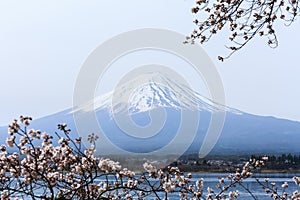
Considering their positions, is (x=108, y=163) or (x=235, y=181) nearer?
(x=108, y=163)

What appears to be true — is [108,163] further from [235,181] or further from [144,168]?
[235,181]

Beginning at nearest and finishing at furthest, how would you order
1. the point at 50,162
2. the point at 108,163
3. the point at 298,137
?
the point at 108,163 → the point at 50,162 → the point at 298,137

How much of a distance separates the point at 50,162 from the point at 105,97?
2016 cm

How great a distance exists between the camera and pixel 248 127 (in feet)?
291

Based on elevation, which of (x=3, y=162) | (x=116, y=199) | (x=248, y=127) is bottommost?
(x=116, y=199)

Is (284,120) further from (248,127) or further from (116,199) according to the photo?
(116,199)

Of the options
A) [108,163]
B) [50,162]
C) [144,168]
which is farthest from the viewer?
[144,168]

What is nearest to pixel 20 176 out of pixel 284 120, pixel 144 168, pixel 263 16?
pixel 144 168

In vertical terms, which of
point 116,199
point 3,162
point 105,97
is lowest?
point 116,199

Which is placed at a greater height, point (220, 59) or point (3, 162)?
point (220, 59)

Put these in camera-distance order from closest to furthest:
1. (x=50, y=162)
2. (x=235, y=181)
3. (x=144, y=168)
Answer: (x=50, y=162) < (x=144, y=168) < (x=235, y=181)

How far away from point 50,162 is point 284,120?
325 feet

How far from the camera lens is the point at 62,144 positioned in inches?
130

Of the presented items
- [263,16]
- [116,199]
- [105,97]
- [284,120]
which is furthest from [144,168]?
[284,120]
